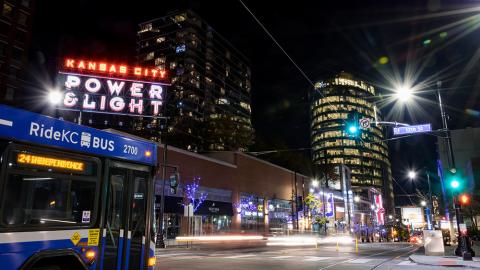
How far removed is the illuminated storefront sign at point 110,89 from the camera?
3550 cm

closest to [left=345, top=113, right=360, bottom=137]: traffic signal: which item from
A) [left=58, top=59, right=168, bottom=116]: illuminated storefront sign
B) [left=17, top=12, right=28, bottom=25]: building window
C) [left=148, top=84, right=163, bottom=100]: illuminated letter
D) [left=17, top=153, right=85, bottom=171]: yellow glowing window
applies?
[left=17, top=153, right=85, bottom=171]: yellow glowing window

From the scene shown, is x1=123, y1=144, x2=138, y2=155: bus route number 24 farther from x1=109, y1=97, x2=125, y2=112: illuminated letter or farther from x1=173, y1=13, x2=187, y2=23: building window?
x1=173, y1=13, x2=187, y2=23: building window

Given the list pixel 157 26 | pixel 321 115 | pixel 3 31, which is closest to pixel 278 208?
pixel 3 31

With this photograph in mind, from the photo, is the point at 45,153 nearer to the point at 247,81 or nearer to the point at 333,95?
the point at 247,81

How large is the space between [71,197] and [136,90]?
32.4 meters

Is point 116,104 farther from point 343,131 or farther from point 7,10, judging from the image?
point 343,131

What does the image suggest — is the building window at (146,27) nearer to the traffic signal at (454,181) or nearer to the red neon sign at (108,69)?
the red neon sign at (108,69)

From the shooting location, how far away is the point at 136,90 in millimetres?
37688

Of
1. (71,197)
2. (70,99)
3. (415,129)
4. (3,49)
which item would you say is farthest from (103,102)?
(71,197)

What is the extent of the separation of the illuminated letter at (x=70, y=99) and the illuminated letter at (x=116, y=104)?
307 cm

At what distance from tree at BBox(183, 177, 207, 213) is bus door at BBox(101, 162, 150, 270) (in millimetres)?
31250

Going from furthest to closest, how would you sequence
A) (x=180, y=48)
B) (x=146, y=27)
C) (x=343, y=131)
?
(x=343, y=131), (x=146, y=27), (x=180, y=48)

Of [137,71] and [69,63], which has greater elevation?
[137,71]

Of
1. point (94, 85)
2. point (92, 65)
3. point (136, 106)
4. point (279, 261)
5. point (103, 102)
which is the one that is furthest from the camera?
point (136, 106)
